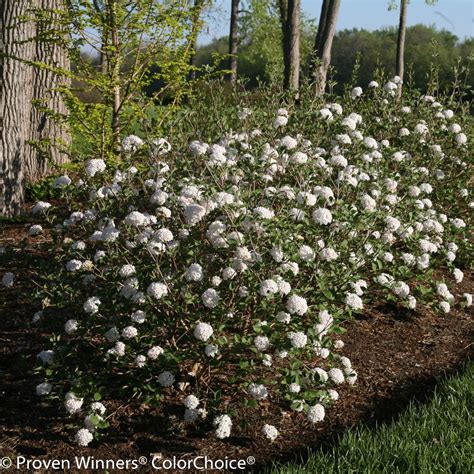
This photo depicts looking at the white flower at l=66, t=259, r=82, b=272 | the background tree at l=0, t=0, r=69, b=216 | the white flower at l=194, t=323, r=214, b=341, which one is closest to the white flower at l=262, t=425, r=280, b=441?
the white flower at l=194, t=323, r=214, b=341

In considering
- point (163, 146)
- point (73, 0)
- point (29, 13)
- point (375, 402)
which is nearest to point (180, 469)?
point (375, 402)

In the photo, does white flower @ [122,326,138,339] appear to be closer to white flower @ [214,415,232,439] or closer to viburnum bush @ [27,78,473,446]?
viburnum bush @ [27,78,473,446]

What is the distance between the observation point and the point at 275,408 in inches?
151

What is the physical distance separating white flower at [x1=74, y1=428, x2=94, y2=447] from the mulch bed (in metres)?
0.13

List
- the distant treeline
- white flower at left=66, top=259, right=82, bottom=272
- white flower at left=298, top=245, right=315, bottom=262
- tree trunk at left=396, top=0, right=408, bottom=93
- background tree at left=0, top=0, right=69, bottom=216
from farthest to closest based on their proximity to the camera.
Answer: the distant treeline → tree trunk at left=396, top=0, right=408, bottom=93 → background tree at left=0, top=0, right=69, bottom=216 → white flower at left=66, top=259, right=82, bottom=272 → white flower at left=298, top=245, right=315, bottom=262

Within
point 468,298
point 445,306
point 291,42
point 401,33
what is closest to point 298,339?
point 445,306

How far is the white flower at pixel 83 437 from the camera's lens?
3279mm

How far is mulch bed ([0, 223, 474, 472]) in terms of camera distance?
346 centimetres

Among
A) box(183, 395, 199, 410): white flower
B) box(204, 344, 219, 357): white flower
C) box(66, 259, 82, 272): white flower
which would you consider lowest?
box(183, 395, 199, 410): white flower

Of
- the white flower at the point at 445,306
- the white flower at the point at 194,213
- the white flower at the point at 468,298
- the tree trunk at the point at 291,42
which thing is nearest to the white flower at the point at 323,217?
the white flower at the point at 194,213

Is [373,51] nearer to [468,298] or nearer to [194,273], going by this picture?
[468,298]

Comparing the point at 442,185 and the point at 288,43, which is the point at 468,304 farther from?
the point at 288,43

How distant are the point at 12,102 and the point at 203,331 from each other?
442cm

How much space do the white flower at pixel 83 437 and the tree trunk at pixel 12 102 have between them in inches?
151
